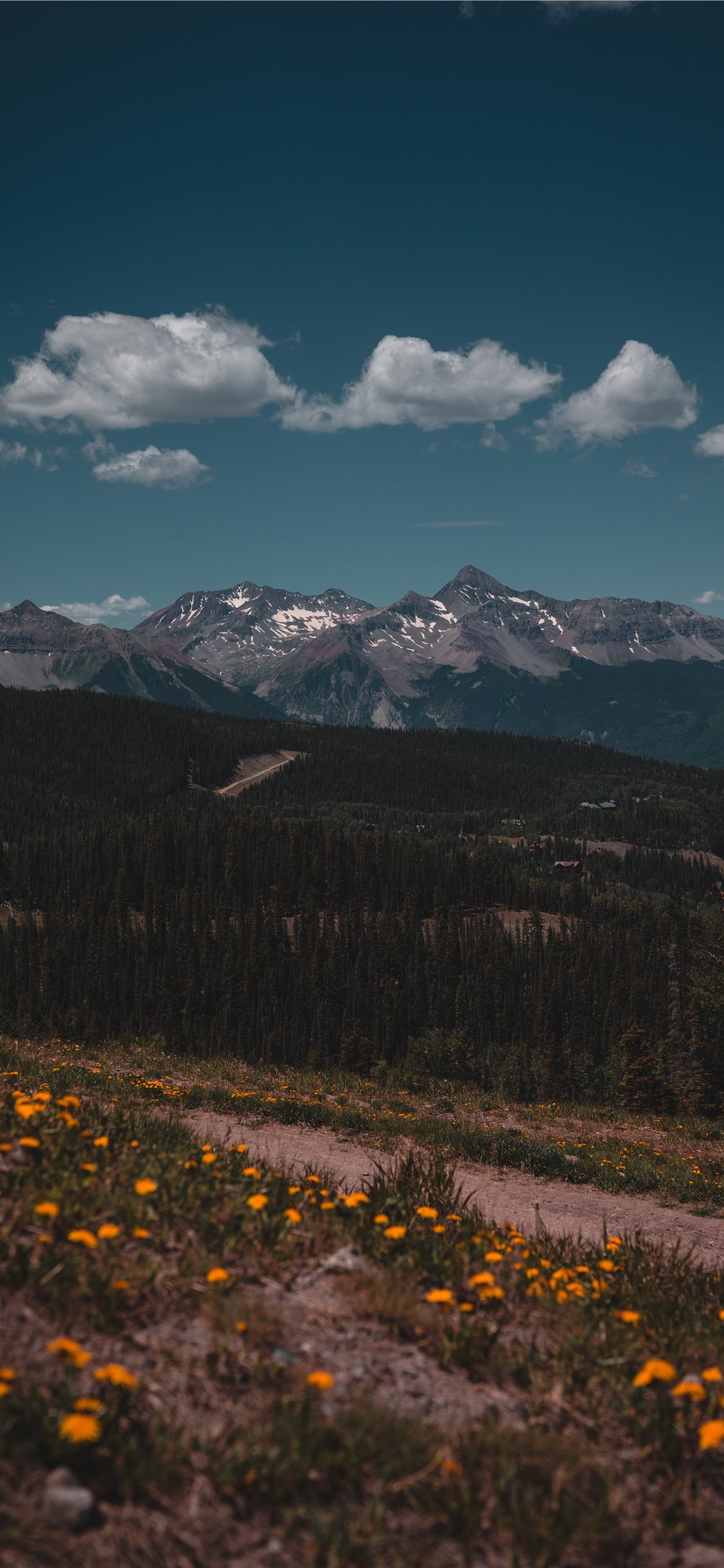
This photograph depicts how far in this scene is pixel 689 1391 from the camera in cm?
578

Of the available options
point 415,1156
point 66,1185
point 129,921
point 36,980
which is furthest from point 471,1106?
point 129,921

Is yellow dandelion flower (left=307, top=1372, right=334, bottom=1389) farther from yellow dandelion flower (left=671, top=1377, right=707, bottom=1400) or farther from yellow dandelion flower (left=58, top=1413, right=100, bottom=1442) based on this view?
yellow dandelion flower (left=671, top=1377, right=707, bottom=1400)

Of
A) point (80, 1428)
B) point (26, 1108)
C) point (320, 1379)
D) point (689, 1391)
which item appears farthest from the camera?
point (26, 1108)

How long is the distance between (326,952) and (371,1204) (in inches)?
5002

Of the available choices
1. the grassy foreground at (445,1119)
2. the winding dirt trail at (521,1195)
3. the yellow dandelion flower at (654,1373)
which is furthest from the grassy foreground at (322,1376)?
the grassy foreground at (445,1119)

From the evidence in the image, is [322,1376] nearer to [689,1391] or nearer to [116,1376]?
[116,1376]

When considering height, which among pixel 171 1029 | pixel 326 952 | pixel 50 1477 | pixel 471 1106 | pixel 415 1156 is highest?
pixel 50 1477

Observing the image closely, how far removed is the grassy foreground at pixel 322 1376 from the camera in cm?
457

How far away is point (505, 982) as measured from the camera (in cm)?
13725

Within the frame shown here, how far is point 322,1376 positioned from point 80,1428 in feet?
5.46

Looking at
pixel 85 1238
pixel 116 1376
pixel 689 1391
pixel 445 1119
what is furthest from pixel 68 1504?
pixel 445 1119

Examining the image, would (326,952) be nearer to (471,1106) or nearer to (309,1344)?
(471,1106)

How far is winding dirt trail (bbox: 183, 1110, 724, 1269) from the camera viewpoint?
1458cm

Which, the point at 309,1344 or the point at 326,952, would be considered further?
the point at 326,952
